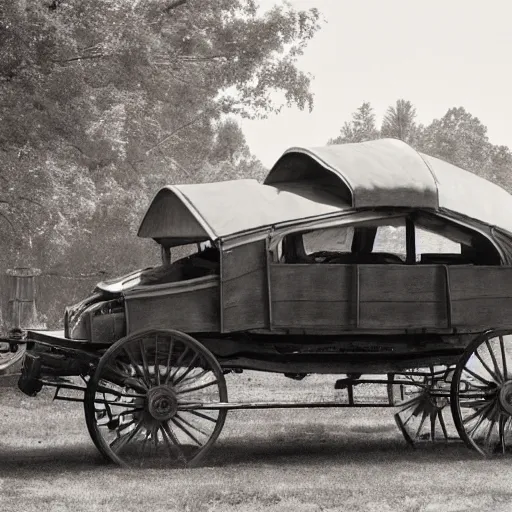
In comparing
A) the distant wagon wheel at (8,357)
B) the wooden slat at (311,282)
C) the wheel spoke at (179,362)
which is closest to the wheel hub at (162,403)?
the wheel spoke at (179,362)

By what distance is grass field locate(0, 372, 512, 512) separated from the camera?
23.5ft

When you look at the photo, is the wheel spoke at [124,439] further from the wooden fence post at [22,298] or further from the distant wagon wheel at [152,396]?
the wooden fence post at [22,298]

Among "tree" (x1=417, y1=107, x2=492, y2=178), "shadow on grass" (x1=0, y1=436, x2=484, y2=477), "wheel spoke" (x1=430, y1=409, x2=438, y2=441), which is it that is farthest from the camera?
"tree" (x1=417, y1=107, x2=492, y2=178)

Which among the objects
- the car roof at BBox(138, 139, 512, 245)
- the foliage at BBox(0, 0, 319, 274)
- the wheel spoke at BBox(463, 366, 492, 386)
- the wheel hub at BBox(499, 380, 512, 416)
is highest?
the foliage at BBox(0, 0, 319, 274)

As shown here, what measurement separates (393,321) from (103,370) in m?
A: 2.58

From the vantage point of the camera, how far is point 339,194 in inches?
364

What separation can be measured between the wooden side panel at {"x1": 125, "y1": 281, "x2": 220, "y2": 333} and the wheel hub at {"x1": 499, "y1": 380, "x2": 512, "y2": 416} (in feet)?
8.69

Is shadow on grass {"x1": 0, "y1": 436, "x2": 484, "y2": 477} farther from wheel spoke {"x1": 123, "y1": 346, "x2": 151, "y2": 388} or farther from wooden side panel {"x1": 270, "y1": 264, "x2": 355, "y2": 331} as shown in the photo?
wooden side panel {"x1": 270, "y1": 264, "x2": 355, "y2": 331}

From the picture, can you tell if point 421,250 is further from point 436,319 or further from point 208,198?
point 208,198

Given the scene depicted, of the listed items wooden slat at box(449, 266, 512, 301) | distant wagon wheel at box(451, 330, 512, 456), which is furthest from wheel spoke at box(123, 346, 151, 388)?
wooden slat at box(449, 266, 512, 301)

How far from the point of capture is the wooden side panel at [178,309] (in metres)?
8.48

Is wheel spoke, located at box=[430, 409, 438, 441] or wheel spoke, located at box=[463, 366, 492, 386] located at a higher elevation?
wheel spoke, located at box=[463, 366, 492, 386]

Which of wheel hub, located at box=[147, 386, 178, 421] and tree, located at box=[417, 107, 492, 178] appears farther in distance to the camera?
tree, located at box=[417, 107, 492, 178]

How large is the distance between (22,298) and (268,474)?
8211mm
